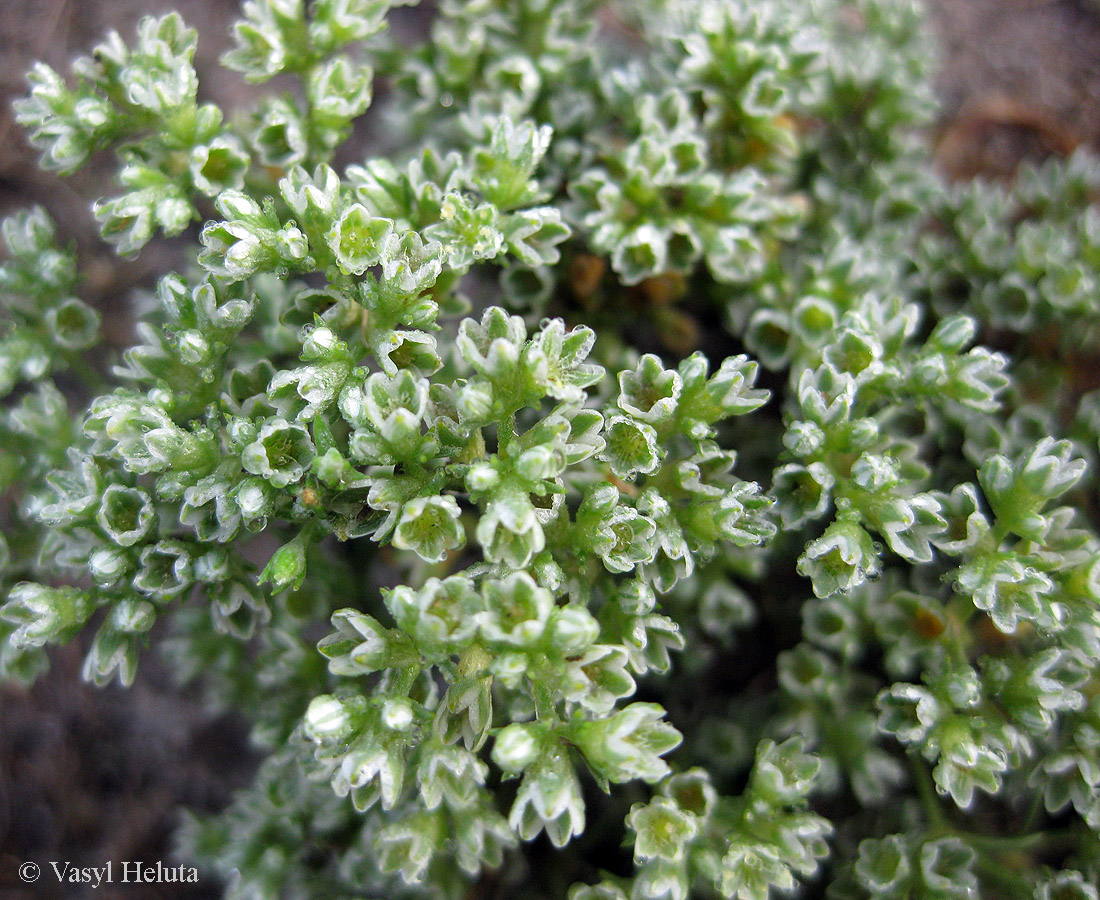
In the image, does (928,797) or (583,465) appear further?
(928,797)

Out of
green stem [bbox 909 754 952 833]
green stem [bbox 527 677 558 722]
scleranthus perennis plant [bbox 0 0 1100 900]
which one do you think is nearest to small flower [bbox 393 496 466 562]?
scleranthus perennis plant [bbox 0 0 1100 900]

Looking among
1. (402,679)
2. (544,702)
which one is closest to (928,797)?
(544,702)

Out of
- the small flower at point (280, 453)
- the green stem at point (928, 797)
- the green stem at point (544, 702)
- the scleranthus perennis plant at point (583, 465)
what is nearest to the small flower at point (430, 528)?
the scleranthus perennis plant at point (583, 465)

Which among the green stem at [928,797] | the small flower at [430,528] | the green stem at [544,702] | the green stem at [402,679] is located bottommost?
the green stem at [928,797]

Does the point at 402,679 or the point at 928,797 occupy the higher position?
the point at 402,679

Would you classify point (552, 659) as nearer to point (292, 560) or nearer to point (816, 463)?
point (292, 560)

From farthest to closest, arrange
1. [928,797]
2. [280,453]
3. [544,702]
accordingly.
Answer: [928,797]
[280,453]
[544,702]

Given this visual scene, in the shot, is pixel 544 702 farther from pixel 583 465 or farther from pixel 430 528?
pixel 583 465

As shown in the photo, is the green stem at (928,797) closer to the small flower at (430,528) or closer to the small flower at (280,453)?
the small flower at (430,528)

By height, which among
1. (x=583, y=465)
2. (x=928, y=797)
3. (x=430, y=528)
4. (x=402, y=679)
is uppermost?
(x=430, y=528)
